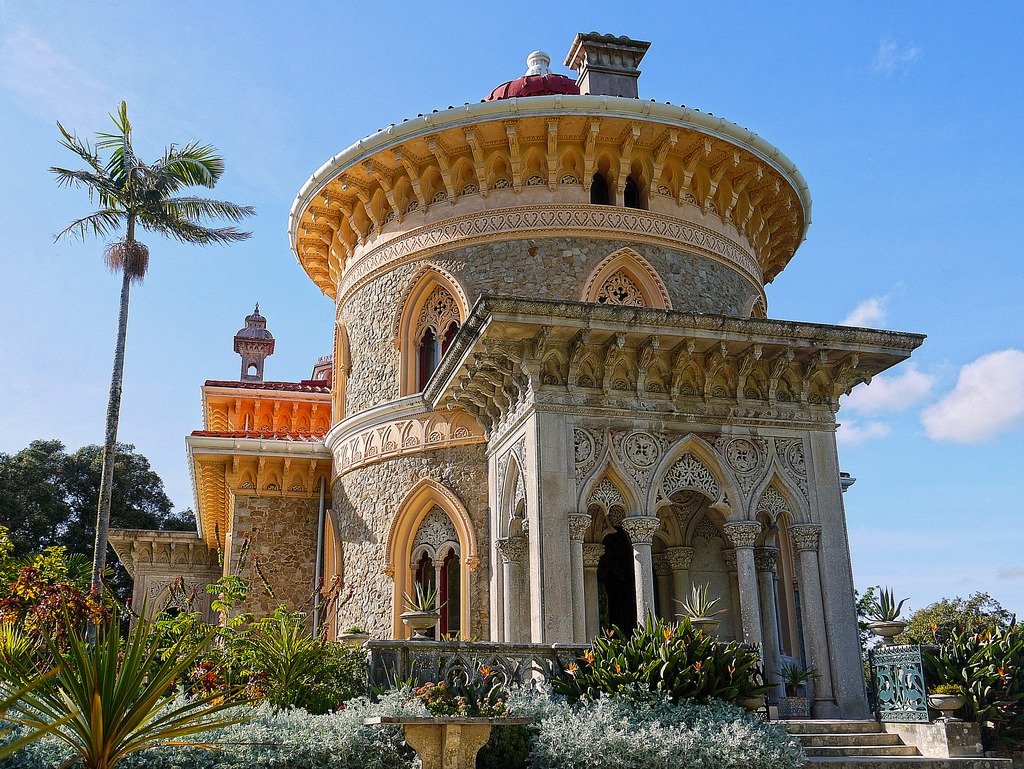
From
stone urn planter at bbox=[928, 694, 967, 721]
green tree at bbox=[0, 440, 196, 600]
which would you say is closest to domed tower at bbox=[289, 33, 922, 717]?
stone urn planter at bbox=[928, 694, 967, 721]

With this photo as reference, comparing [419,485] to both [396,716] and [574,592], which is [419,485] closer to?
[574,592]

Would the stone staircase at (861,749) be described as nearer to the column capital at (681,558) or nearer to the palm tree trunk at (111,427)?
the column capital at (681,558)

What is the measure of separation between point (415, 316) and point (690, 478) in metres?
5.73

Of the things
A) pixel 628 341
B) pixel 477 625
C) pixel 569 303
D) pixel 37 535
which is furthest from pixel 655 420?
pixel 37 535

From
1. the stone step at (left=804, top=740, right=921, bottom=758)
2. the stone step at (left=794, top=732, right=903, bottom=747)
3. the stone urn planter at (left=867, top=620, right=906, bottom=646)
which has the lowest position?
the stone step at (left=804, top=740, right=921, bottom=758)

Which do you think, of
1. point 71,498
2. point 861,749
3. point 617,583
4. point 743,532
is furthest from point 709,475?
point 71,498

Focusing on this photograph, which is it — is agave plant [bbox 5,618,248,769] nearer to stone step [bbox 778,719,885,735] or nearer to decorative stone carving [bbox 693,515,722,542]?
stone step [bbox 778,719,885,735]

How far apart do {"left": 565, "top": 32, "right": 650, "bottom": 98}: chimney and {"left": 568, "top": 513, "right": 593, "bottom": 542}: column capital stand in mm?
8272

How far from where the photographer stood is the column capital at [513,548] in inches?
509

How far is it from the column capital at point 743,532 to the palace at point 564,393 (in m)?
0.05

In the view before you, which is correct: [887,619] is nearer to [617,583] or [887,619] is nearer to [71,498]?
[617,583]

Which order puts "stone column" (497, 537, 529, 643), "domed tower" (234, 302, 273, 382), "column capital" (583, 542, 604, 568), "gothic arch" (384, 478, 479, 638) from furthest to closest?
"domed tower" (234, 302, 273, 382)
"gothic arch" (384, 478, 479, 638)
"column capital" (583, 542, 604, 568)
"stone column" (497, 537, 529, 643)

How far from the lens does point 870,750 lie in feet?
A: 32.5

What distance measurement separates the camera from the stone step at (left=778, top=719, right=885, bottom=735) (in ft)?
33.6
